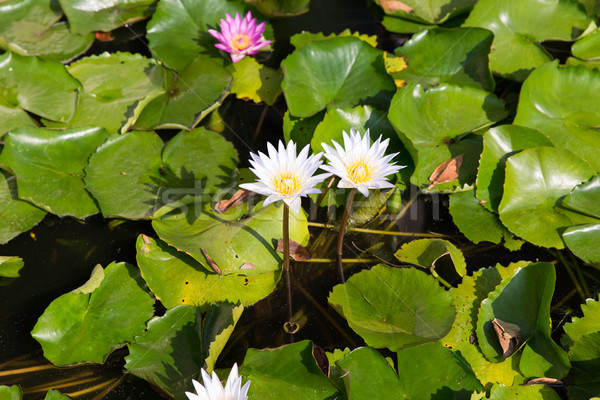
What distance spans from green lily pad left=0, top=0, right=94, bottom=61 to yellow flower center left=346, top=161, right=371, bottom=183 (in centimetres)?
230

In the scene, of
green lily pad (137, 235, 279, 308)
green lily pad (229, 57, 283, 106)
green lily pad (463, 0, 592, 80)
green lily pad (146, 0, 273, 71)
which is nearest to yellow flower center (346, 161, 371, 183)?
green lily pad (137, 235, 279, 308)

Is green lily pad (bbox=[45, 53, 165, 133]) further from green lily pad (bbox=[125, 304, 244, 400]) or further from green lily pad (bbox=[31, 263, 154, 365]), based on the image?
green lily pad (bbox=[125, 304, 244, 400])

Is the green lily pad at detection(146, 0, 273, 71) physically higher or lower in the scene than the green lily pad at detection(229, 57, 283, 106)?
higher

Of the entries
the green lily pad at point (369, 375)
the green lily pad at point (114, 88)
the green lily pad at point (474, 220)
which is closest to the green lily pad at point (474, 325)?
the green lily pad at point (474, 220)

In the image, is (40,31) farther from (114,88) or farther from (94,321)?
(94,321)

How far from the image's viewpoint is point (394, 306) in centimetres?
203

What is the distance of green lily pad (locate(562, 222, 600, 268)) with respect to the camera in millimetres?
2168

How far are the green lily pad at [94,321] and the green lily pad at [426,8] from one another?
2357 mm

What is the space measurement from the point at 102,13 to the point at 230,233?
209cm

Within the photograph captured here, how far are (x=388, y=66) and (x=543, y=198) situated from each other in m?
1.20

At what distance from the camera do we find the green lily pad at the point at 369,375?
1.82 m

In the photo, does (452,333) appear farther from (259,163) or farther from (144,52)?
(144,52)

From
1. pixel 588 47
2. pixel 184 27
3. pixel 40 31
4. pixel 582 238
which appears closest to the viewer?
pixel 582 238

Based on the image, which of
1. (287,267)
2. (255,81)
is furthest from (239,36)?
Result: (287,267)
